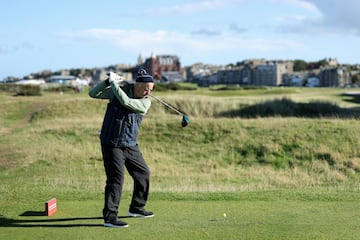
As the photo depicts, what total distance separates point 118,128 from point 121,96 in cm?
44

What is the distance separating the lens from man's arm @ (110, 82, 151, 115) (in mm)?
6902

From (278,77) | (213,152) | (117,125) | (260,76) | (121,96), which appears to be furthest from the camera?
(278,77)

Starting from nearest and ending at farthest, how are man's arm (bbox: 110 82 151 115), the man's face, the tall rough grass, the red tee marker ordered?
1. man's arm (bbox: 110 82 151 115)
2. the man's face
3. the red tee marker
4. the tall rough grass

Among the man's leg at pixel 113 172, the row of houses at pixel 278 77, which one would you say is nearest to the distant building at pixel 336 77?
the row of houses at pixel 278 77

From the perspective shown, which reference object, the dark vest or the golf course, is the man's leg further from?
the golf course

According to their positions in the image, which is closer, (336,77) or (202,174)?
(202,174)

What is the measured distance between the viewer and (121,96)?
22.6 feet

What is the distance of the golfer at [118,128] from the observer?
275 inches

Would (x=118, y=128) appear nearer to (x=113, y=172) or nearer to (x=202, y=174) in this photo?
(x=113, y=172)

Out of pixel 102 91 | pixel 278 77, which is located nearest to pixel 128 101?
pixel 102 91

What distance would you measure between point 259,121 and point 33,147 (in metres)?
11.3

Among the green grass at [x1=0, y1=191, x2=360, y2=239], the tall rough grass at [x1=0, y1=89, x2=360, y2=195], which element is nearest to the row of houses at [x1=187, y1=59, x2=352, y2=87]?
the tall rough grass at [x1=0, y1=89, x2=360, y2=195]

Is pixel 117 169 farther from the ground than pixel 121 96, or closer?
closer

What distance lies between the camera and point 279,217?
23.7ft
